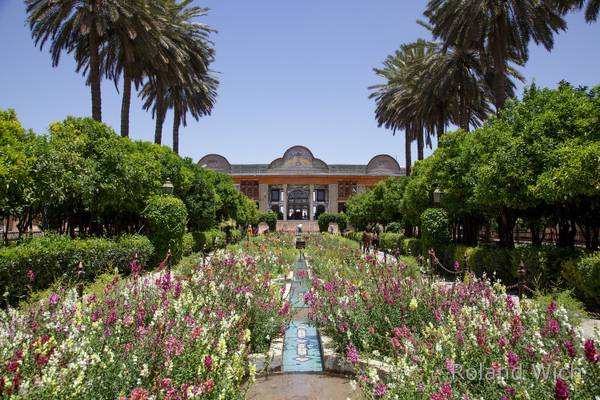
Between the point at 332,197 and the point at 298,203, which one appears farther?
the point at 298,203

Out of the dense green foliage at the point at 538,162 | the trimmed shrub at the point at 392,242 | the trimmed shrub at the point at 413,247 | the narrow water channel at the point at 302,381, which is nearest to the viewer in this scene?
the narrow water channel at the point at 302,381

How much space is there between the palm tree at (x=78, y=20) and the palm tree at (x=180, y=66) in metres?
3.71

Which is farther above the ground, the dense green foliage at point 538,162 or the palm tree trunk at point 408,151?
the palm tree trunk at point 408,151

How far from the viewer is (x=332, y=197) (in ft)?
206

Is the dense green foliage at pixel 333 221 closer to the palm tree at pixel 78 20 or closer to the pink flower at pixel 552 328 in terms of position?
the palm tree at pixel 78 20

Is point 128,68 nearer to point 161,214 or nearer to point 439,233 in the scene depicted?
point 161,214

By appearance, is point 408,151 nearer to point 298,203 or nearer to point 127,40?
point 127,40

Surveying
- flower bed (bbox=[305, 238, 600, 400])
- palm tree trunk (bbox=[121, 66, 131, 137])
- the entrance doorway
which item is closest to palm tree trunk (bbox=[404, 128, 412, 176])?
palm tree trunk (bbox=[121, 66, 131, 137])

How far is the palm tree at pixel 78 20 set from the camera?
54.9ft

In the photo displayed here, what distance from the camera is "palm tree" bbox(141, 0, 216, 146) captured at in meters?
22.3

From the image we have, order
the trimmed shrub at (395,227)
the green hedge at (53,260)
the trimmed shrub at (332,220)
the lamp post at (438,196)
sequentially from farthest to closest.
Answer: the trimmed shrub at (332,220) → the trimmed shrub at (395,227) → the lamp post at (438,196) → the green hedge at (53,260)

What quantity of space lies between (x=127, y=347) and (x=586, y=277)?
8095mm

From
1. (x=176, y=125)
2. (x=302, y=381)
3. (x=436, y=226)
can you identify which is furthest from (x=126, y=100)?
(x=302, y=381)

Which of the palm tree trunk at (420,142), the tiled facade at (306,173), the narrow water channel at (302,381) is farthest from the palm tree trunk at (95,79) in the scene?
the tiled facade at (306,173)
